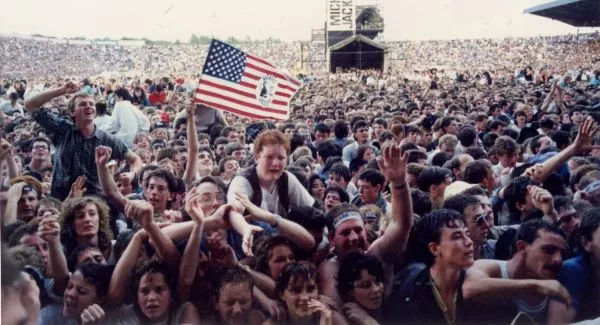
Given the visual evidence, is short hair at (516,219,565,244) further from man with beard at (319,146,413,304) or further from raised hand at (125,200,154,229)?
raised hand at (125,200,154,229)

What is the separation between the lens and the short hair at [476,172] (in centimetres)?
448

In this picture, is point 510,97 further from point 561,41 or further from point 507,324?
point 507,324

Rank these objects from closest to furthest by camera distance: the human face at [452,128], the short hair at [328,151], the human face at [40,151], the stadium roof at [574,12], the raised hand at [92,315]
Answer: the raised hand at [92,315], the human face at [40,151], the short hair at [328,151], the stadium roof at [574,12], the human face at [452,128]

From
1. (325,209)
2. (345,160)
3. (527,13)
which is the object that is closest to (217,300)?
(325,209)

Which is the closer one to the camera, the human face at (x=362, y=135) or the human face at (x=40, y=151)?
the human face at (x=40, y=151)

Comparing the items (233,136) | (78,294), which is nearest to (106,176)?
(78,294)

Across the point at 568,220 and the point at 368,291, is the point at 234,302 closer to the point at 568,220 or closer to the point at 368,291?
the point at 368,291

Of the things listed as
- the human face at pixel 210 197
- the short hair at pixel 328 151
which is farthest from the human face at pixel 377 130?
the human face at pixel 210 197

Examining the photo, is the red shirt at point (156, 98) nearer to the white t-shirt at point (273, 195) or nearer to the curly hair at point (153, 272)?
the white t-shirt at point (273, 195)

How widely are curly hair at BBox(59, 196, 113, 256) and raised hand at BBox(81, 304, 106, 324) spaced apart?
17.1 inches

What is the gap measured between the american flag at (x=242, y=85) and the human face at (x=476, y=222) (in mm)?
1794

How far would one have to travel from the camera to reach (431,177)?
13.9ft

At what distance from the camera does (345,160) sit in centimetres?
605

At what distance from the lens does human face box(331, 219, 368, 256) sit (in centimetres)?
330
